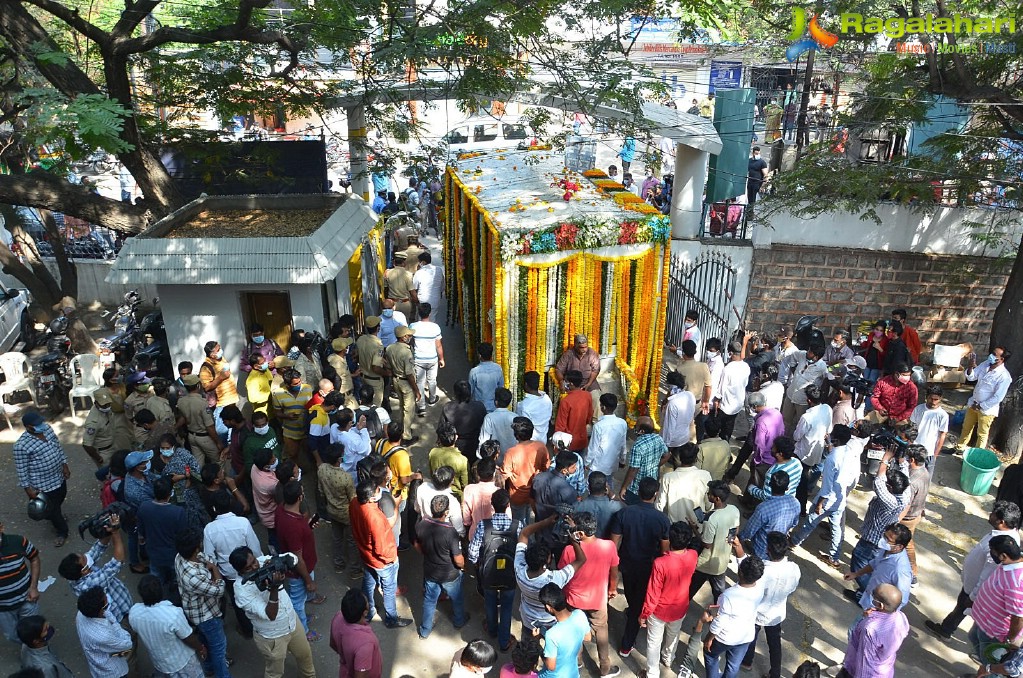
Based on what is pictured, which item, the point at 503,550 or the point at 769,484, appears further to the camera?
the point at 769,484

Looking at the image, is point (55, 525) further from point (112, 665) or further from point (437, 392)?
point (437, 392)

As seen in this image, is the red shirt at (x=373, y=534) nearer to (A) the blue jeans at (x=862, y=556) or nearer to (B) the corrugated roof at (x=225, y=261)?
(B) the corrugated roof at (x=225, y=261)

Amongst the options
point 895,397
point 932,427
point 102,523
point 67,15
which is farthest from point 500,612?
point 67,15

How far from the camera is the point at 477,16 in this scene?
9.95 metres

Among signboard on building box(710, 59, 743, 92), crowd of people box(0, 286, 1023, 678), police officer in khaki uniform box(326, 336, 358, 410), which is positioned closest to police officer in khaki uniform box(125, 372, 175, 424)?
crowd of people box(0, 286, 1023, 678)

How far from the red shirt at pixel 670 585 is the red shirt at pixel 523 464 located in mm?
Result: 1515

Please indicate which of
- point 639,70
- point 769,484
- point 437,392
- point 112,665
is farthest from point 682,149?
point 112,665

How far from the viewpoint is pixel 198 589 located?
17.5 feet

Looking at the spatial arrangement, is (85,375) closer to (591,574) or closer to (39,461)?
(39,461)

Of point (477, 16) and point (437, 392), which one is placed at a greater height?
point (477, 16)

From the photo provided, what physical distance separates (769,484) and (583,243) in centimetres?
371

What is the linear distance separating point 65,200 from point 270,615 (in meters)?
7.31
